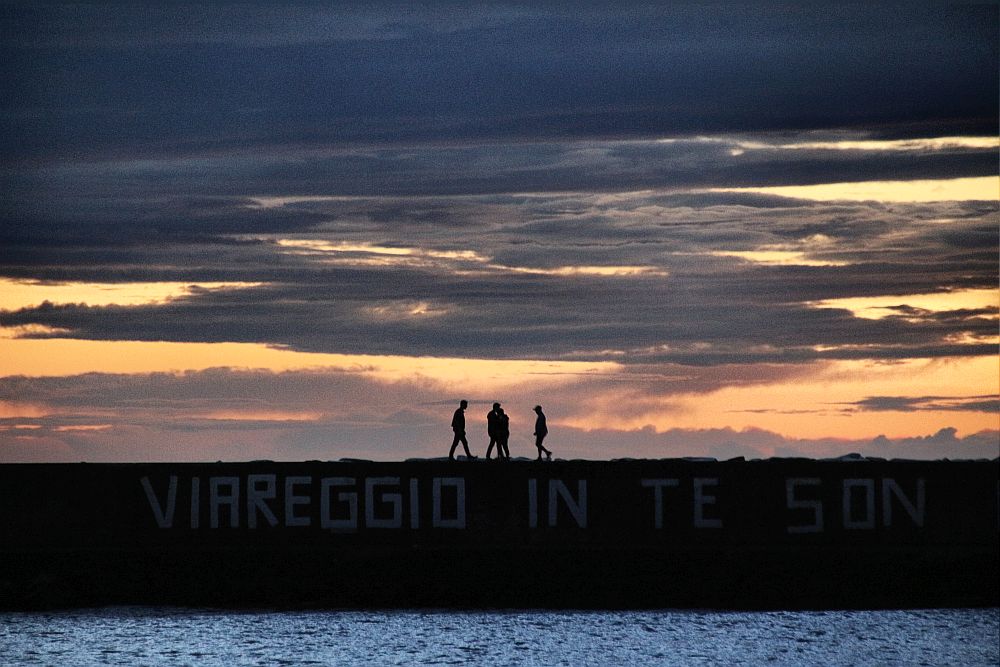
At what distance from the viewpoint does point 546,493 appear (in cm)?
1778

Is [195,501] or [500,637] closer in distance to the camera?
[195,501]

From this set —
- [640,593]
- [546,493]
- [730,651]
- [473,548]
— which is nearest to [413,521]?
[473,548]

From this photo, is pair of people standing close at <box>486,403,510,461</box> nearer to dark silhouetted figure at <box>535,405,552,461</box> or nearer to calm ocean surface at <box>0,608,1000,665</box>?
dark silhouetted figure at <box>535,405,552,461</box>

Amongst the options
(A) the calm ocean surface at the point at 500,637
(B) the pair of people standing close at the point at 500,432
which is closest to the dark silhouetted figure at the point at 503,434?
(B) the pair of people standing close at the point at 500,432

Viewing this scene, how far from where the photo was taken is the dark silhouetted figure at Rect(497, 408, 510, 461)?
18000 mm

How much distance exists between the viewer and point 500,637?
67.4 ft

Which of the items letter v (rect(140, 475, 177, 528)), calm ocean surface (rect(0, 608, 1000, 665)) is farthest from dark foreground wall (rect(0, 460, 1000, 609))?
calm ocean surface (rect(0, 608, 1000, 665))

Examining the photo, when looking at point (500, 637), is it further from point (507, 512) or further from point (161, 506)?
point (161, 506)

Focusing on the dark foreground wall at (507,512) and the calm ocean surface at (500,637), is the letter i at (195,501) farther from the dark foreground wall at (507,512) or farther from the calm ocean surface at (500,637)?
the calm ocean surface at (500,637)

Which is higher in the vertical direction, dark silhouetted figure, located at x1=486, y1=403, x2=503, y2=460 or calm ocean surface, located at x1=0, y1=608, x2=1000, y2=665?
dark silhouetted figure, located at x1=486, y1=403, x2=503, y2=460

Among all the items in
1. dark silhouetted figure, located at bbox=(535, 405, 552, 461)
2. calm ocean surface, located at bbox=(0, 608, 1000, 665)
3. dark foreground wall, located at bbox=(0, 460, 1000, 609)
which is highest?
dark silhouetted figure, located at bbox=(535, 405, 552, 461)

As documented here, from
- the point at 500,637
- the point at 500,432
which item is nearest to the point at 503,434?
the point at 500,432

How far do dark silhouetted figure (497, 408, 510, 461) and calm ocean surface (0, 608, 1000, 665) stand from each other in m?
4.05

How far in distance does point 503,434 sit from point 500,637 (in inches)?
200
